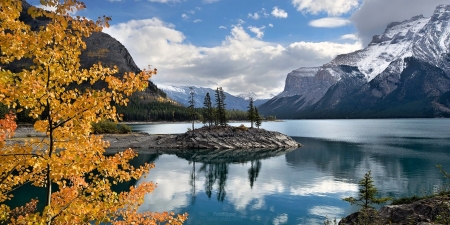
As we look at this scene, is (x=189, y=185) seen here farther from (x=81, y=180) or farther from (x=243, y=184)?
(x=81, y=180)

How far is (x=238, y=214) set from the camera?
33312mm

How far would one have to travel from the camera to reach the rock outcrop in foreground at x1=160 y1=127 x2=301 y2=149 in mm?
95188

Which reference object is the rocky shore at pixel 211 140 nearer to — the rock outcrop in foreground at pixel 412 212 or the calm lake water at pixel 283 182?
the calm lake water at pixel 283 182

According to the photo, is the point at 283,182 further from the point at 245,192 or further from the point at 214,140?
the point at 214,140

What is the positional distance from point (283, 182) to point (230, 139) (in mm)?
47700

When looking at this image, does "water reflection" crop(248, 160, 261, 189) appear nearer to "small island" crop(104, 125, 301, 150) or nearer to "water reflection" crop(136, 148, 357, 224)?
"water reflection" crop(136, 148, 357, 224)

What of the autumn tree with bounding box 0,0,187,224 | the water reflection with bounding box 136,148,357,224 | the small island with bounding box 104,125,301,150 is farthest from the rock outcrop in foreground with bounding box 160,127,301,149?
the autumn tree with bounding box 0,0,187,224

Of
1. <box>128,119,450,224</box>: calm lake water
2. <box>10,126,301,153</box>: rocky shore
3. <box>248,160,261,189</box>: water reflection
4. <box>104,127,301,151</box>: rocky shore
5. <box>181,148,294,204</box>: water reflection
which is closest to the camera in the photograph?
<box>128,119,450,224</box>: calm lake water

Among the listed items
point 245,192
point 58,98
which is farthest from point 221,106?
point 58,98

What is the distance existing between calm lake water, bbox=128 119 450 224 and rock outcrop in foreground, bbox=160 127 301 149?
45.1ft

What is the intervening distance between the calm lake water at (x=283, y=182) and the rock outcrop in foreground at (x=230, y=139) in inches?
541

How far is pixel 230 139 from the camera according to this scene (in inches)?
3784

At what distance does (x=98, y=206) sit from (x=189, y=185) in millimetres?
41193

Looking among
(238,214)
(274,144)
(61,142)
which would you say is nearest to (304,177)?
(238,214)
